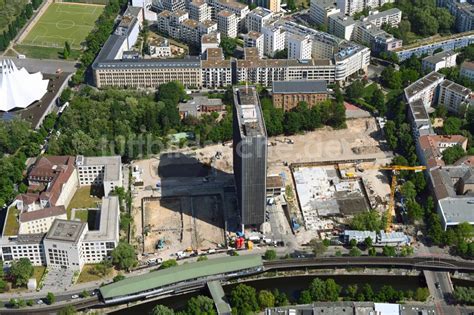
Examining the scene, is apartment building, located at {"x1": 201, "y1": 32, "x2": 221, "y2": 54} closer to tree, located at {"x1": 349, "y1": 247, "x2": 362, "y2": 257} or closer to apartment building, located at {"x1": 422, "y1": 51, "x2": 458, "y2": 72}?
apartment building, located at {"x1": 422, "y1": 51, "x2": 458, "y2": 72}

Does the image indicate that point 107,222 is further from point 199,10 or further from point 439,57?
point 439,57

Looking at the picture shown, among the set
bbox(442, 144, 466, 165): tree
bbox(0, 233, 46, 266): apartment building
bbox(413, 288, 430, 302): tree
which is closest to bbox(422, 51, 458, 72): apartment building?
bbox(442, 144, 466, 165): tree

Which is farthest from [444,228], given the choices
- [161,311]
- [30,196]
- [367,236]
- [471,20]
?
[471,20]

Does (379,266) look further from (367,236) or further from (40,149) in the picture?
(40,149)

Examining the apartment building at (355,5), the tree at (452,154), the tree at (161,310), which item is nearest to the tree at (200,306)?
the tree at (161,310)

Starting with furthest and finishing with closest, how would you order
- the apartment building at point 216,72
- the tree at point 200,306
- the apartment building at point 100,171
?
the apartment building at point 216,72 → the apartment building at point 100,171 → the tree at point 200,306

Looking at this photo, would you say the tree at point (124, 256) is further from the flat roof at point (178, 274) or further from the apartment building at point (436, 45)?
the apartment building at point (436, 45)
